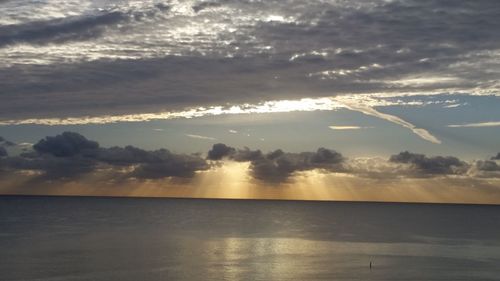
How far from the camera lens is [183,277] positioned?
98.9 m

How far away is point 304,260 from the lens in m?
126

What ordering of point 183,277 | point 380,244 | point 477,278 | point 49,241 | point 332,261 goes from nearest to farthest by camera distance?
point 183,277, point 477,278, point 332,261, point 49,241, point 380,244

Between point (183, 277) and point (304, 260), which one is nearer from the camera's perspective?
point (183, 277)

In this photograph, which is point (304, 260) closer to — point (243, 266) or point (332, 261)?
point (332, 261)

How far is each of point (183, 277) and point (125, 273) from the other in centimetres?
981

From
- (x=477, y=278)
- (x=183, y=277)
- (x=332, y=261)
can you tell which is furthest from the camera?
(x=332, y=261)

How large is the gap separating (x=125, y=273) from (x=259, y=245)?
193ft

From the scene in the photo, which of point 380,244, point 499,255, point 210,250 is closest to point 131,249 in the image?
point 210,250

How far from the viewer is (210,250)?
13962 cm

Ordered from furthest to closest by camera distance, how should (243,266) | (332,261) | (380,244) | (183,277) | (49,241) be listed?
(380,244), (49,241), (332,261), (243,266), (183,277)

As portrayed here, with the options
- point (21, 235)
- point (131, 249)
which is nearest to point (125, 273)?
point (131, 249)

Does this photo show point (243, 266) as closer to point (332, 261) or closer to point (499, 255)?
point (332, 261)

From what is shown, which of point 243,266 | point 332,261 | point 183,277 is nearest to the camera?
point 183,277

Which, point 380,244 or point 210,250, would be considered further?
point 380,244
